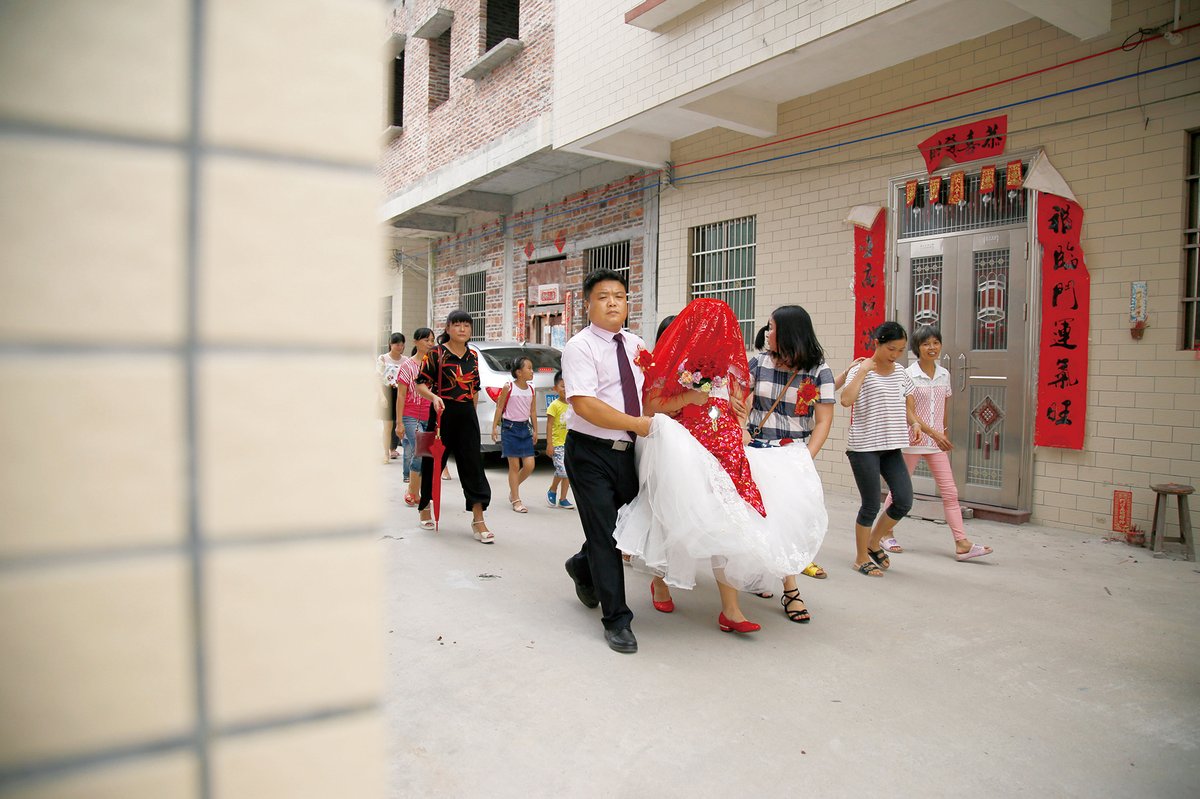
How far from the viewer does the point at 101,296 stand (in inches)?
20.9

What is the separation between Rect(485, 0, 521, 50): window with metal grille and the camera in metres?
13.4

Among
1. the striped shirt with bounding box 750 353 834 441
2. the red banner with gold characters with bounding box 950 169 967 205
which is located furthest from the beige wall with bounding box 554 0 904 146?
the striped shirt with bounding box 750 353 834 441

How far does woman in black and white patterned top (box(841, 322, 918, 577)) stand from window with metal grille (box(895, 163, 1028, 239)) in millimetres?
2682

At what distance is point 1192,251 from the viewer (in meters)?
5.80

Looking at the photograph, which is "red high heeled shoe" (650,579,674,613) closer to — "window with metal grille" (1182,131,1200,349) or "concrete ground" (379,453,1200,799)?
"concrete ground" (379,453,1200,799)

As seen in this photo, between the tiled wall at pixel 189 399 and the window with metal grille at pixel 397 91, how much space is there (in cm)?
1828

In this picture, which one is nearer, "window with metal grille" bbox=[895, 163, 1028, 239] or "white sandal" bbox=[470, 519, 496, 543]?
"white sandal" bbox=[470, 519, 496, 543]

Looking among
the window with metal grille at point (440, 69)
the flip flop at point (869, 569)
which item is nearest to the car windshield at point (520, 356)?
the flip flop at point (869, 569)

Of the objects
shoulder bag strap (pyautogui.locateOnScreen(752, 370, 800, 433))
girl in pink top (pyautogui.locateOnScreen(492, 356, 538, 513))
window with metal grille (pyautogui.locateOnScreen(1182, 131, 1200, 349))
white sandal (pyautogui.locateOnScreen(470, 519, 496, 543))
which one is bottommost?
white sandal (pyautogui.locateOnScreen(470, 519, 496, 543))

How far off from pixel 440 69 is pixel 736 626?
46.0 ft

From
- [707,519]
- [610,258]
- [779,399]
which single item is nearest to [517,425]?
[779,399]

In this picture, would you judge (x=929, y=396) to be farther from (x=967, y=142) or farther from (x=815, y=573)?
(x=967, y=142)

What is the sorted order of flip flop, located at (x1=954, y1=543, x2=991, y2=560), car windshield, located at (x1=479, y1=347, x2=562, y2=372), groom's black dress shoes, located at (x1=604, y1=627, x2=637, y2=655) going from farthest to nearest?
car windshield, located at (x1=479, y1=347, x2=562, y2=372)
flip flop, located at (x1=954, y1=543, x2=991, y2=560)
groom's black dress shoes, located at (x1=604, y1=627, x2=637, y2=655)

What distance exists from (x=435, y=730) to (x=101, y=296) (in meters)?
2.69
